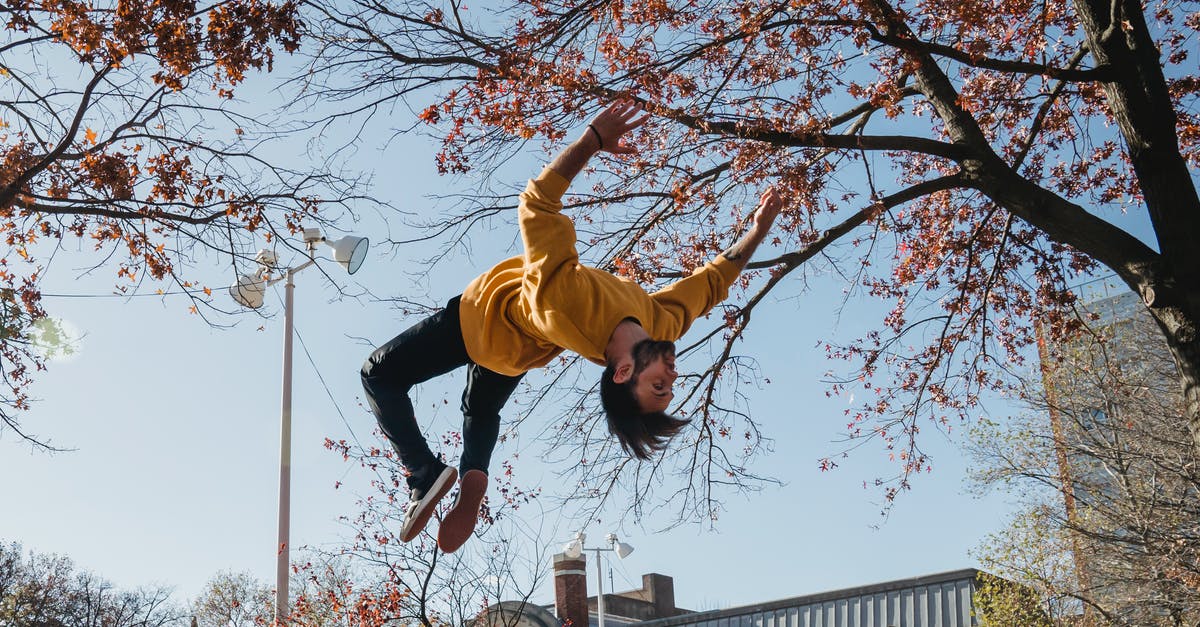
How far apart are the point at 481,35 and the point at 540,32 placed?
43cm

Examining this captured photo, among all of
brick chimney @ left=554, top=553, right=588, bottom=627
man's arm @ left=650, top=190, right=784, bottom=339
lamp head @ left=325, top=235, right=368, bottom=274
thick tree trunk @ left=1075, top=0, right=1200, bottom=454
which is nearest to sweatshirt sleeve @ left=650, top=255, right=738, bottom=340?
man's arm @ left=650, top=190, right=784, bottom=339

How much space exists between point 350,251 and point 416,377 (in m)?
3.97

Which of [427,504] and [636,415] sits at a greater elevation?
[636,415]

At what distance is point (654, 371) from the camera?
12.6 ft

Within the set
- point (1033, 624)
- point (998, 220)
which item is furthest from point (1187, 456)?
point (998, 220)

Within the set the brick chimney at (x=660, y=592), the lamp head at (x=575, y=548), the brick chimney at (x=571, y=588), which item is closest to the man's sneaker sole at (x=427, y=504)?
the lamp head at (x=575, y=548)

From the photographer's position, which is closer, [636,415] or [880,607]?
[636,415]

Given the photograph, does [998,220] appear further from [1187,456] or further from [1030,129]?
[1187,456]

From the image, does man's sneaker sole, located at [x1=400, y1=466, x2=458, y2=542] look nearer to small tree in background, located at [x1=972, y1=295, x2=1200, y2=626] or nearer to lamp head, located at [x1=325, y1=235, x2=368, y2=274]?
lamp head, located at [x1=325, y1=235, x2=368, y2=274]

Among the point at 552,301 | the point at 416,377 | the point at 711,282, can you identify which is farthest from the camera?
the point at 711,282

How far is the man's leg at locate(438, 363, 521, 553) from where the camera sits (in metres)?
4.53

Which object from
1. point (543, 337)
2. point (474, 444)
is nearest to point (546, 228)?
point (543, 337)

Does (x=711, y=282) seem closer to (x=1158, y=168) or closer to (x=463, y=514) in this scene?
(x=463, y=514)

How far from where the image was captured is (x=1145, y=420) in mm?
19109
